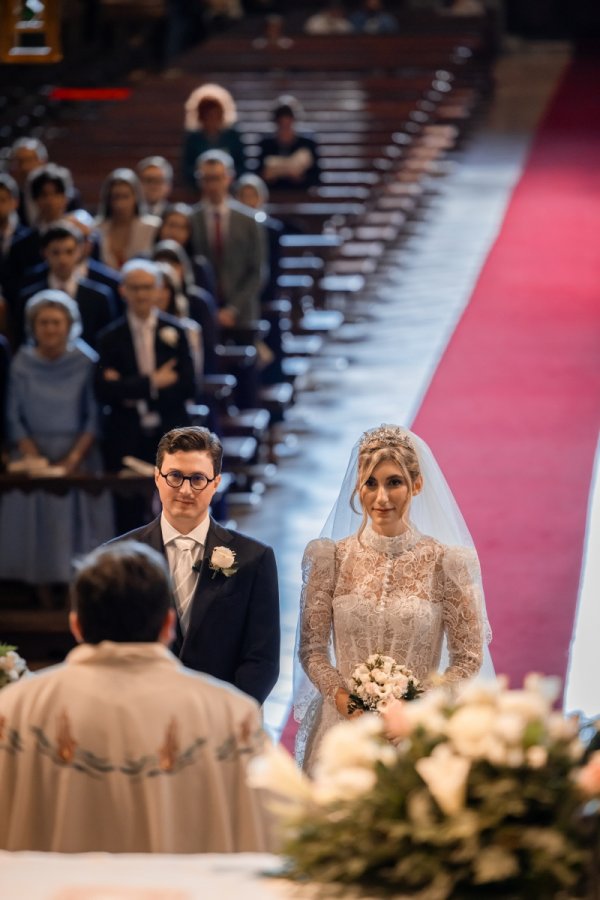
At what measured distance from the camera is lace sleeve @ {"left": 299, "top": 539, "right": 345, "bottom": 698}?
490cm

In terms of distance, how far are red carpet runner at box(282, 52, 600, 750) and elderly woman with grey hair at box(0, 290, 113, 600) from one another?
64.4 inches

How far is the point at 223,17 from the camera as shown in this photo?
2442 cm

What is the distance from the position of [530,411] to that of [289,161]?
346 centimetres

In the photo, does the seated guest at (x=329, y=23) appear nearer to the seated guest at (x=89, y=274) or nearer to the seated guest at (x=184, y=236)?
the seated guest at (x=184, y=236)

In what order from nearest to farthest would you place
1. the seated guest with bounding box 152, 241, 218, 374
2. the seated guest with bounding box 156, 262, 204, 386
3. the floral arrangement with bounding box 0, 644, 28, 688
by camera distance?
the floral arrangement with bounding box 0, 644, 28, 688, the seated guest with bounding box 156, 262, 204, 386, the seated guest with bounding box 152, 241, 218, 374

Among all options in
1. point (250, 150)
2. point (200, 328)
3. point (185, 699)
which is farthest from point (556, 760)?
point (250, 150)

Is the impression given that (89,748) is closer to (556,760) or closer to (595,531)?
(556,760)

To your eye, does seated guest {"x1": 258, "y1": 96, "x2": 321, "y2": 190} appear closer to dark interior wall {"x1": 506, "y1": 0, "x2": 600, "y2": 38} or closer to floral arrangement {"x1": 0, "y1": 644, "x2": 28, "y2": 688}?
floral arrangement {"x1": 0, "y1": 644, "x2": 28, "y2": 688}

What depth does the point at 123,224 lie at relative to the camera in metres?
Result: 10.4

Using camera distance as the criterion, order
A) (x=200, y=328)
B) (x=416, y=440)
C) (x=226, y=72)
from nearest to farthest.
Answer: (x=416, y=440)
(x=200, y=328)
(x=226, y=72)

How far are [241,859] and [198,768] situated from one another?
372mm

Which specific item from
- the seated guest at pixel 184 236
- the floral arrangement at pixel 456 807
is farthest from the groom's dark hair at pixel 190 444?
the seated guest at pixel 184 236

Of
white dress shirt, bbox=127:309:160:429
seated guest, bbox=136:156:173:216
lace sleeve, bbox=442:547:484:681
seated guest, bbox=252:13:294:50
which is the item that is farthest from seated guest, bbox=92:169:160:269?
seated guest, bbox=252:13:294:50

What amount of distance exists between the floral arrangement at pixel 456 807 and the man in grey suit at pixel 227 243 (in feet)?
24.9
